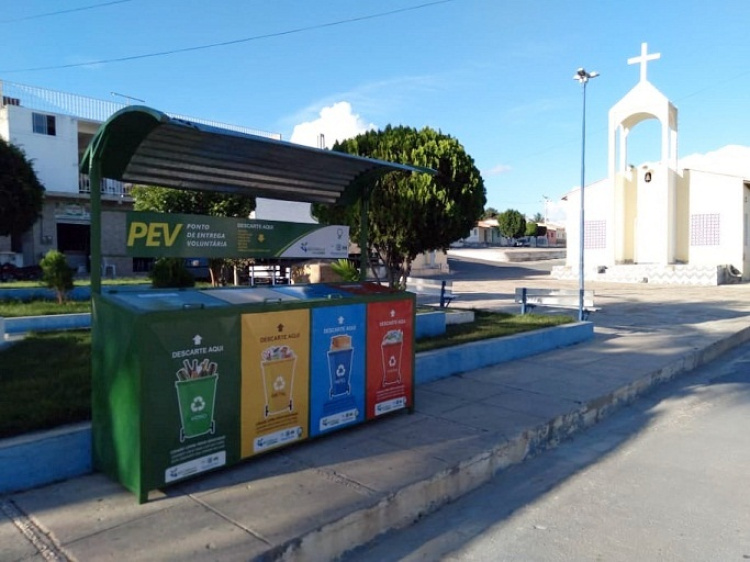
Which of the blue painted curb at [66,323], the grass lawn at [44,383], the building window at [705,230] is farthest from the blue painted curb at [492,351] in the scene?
the building window at [705,230]

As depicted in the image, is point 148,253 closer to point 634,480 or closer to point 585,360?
point 634,480

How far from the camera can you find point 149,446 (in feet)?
12.0

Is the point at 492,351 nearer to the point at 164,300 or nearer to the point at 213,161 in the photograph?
the point at 213,161

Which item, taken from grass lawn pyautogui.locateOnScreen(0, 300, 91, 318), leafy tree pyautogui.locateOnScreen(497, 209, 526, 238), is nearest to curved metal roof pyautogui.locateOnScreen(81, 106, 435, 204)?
grass lawn pyautogui.locateOnScreen(0, 300, 91, 318)

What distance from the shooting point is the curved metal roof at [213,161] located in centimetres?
421

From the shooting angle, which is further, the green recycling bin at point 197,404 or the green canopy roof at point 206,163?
the green canopy roof at point 206,163

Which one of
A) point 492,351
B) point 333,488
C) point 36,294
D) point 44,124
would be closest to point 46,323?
point 36,294

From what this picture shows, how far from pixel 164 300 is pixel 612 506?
3.58 metres

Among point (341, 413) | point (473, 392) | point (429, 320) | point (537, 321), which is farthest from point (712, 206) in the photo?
point (341, 413)

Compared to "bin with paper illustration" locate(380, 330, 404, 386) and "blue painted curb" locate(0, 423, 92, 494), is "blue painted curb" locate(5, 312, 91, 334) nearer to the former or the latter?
"blue painted curb" locate(0, 423, 92, 494)

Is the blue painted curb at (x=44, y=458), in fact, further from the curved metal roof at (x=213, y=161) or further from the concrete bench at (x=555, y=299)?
the concrete bench at (x=555, y=299)

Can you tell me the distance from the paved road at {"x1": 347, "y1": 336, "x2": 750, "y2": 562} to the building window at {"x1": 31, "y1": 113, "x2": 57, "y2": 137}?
31.1 meters

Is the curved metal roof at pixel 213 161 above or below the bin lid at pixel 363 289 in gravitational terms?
above

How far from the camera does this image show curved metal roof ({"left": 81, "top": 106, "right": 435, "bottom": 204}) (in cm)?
421
